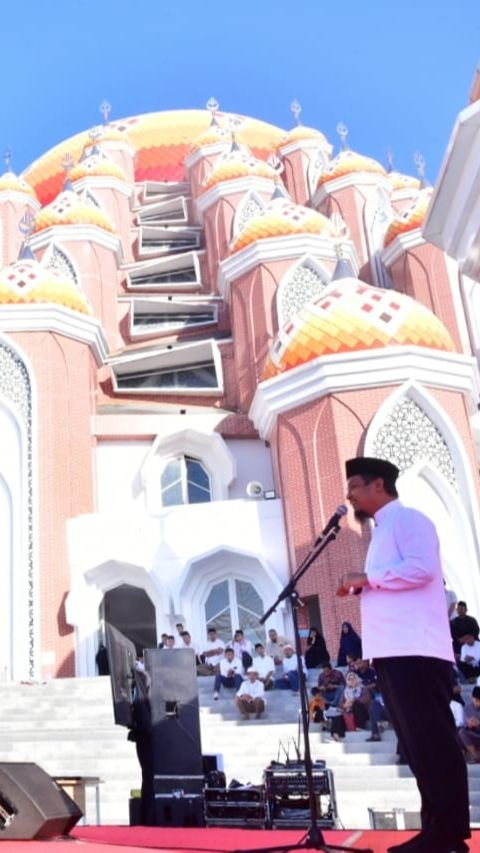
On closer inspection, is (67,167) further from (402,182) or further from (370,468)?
(370,468)

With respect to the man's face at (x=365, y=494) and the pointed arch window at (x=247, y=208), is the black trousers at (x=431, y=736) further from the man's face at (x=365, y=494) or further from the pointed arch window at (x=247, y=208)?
the pointed arch window at (x=247, y=208)

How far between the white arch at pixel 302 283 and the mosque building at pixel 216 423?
44 millimetres

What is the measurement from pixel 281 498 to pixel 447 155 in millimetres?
9426

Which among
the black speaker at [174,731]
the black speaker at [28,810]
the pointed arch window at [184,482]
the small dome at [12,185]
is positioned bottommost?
the black speaker at [28,810]

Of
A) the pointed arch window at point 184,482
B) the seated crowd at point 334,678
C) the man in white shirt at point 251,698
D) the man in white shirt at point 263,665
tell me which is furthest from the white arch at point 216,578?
the man in white shirt at point 251,698

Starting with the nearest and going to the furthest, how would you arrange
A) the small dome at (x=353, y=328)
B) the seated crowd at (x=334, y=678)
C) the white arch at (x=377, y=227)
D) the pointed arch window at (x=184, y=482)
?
1. the seated crowd at (x=334, y=678)
2. the small dome at (x=353, y=328)
3. the pointed arch window at (x=184, y=482)
4. the white arch at (x=377, y=227)

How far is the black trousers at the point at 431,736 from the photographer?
298 cm

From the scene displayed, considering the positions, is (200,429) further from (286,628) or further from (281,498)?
(286,628)

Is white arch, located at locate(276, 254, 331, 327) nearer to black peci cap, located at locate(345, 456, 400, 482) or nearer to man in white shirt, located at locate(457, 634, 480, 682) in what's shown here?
man in white shirt, located at locate(457, 634, 480, 682)

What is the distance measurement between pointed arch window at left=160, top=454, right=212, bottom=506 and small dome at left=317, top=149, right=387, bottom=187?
1185cm

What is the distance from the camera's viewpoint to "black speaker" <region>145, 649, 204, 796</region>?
512cm

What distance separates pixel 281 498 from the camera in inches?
598

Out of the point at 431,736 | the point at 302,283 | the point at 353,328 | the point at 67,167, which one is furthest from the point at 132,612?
the point at 67,167

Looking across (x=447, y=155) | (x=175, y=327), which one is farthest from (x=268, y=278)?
(x=447, y=155)
